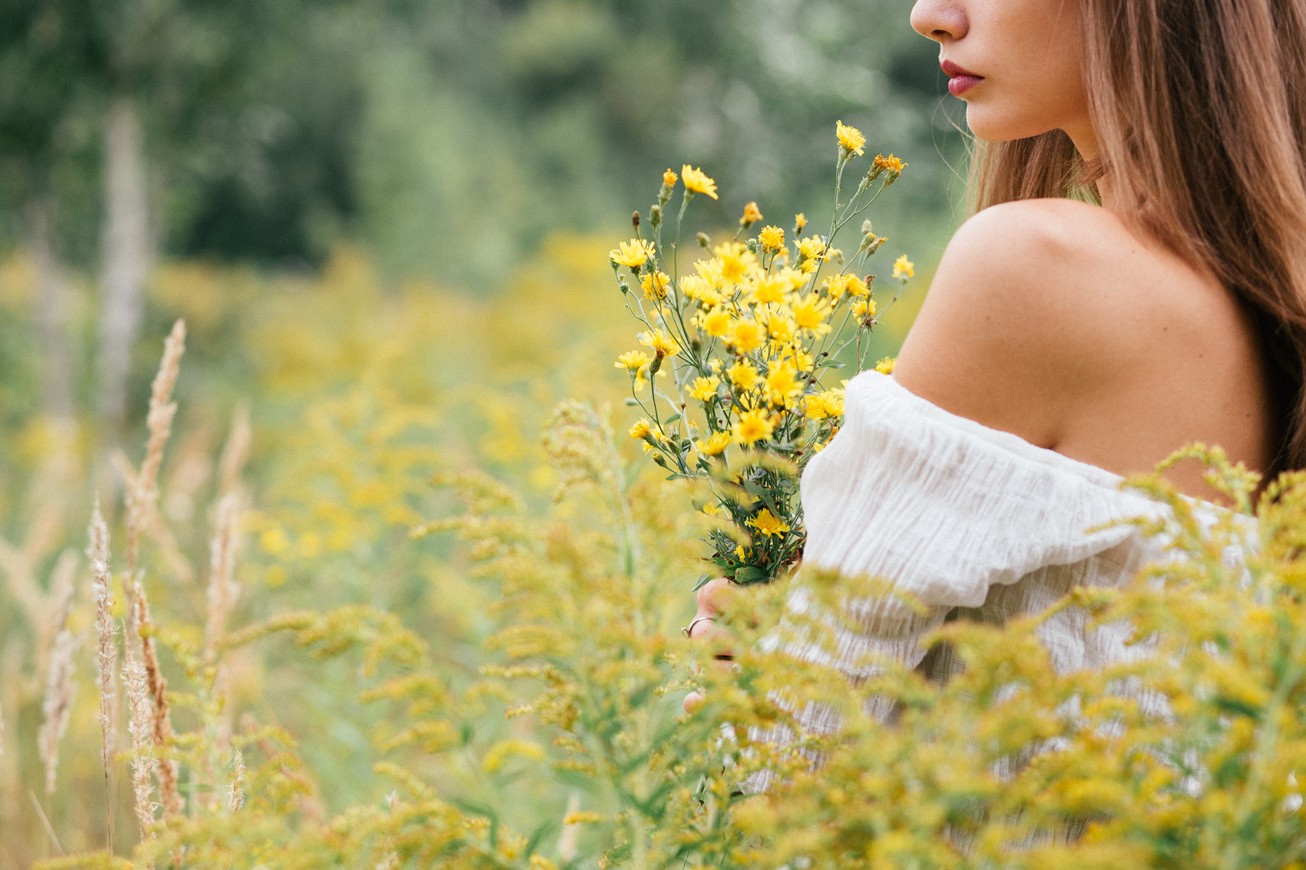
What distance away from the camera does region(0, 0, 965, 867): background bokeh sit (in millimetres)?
3008

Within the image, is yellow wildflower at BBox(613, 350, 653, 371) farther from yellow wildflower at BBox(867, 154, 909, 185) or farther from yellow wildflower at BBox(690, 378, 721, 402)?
yellow wildflower at BBox(867, 154, 909, 185)

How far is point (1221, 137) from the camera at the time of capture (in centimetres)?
118

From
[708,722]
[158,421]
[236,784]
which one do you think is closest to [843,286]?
[708,722]

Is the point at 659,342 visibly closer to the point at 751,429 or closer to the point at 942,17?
the point at 751,429

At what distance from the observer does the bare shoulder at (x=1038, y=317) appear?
1026 mm

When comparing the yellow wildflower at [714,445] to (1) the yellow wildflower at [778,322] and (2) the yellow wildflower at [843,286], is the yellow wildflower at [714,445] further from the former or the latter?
(2) the yellow wildflower at [843,286]

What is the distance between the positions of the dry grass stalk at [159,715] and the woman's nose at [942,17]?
111 cm

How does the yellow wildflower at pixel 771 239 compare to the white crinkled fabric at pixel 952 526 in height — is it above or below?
above

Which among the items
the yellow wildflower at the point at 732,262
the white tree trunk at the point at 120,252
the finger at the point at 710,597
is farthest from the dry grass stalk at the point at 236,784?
the white tree trunk at the point at 120,252

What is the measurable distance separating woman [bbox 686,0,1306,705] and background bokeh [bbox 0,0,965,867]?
34 centimetres

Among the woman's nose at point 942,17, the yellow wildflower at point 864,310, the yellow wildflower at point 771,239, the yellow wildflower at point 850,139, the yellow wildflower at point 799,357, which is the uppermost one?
the woman's nose at point 942,17

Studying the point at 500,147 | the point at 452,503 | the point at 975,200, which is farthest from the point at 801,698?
the point at 500,147

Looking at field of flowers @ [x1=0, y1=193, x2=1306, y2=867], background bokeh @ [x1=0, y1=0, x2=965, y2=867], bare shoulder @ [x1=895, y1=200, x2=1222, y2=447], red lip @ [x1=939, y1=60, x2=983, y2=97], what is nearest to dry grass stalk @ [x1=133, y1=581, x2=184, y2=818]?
field of flowers @ [x1=0, y1=193, x2=1306, y2=867]

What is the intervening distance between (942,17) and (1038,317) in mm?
435
